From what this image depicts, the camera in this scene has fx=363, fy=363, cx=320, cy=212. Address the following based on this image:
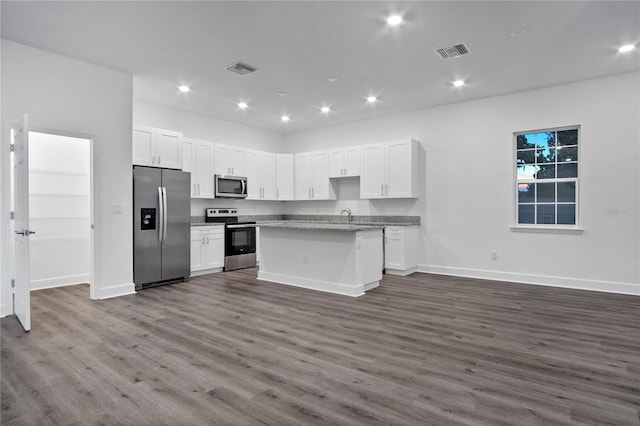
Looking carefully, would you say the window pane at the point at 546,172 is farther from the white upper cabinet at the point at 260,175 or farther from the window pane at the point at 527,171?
the white upper cabinet at the point at 260,175

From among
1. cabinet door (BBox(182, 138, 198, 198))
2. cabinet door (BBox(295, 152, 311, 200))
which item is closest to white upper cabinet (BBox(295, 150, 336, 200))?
cabinet door (BBox(295, 152, 311, 200))

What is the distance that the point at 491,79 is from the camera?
16.8 ft

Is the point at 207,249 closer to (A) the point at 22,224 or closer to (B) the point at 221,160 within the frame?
(B) the point at 221,160

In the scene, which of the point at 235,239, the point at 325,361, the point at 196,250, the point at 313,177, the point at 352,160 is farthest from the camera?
the point at 313,177

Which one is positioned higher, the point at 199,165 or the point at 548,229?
the point at 199,165

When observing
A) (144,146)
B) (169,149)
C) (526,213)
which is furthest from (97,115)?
(526,213)

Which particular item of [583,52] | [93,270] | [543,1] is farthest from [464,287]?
[93,270]

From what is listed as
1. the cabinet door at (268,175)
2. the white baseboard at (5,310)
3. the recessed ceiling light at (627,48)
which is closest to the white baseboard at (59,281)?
the white baseboard at (5,310)

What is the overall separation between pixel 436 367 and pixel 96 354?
262 cm

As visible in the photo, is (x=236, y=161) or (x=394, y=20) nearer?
(x=394, y=20)

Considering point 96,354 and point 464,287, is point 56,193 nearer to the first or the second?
point 96,354

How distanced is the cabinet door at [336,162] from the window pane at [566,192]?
369 cm

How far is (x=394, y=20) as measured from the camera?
3525 mm

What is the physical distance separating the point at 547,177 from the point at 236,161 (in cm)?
543
